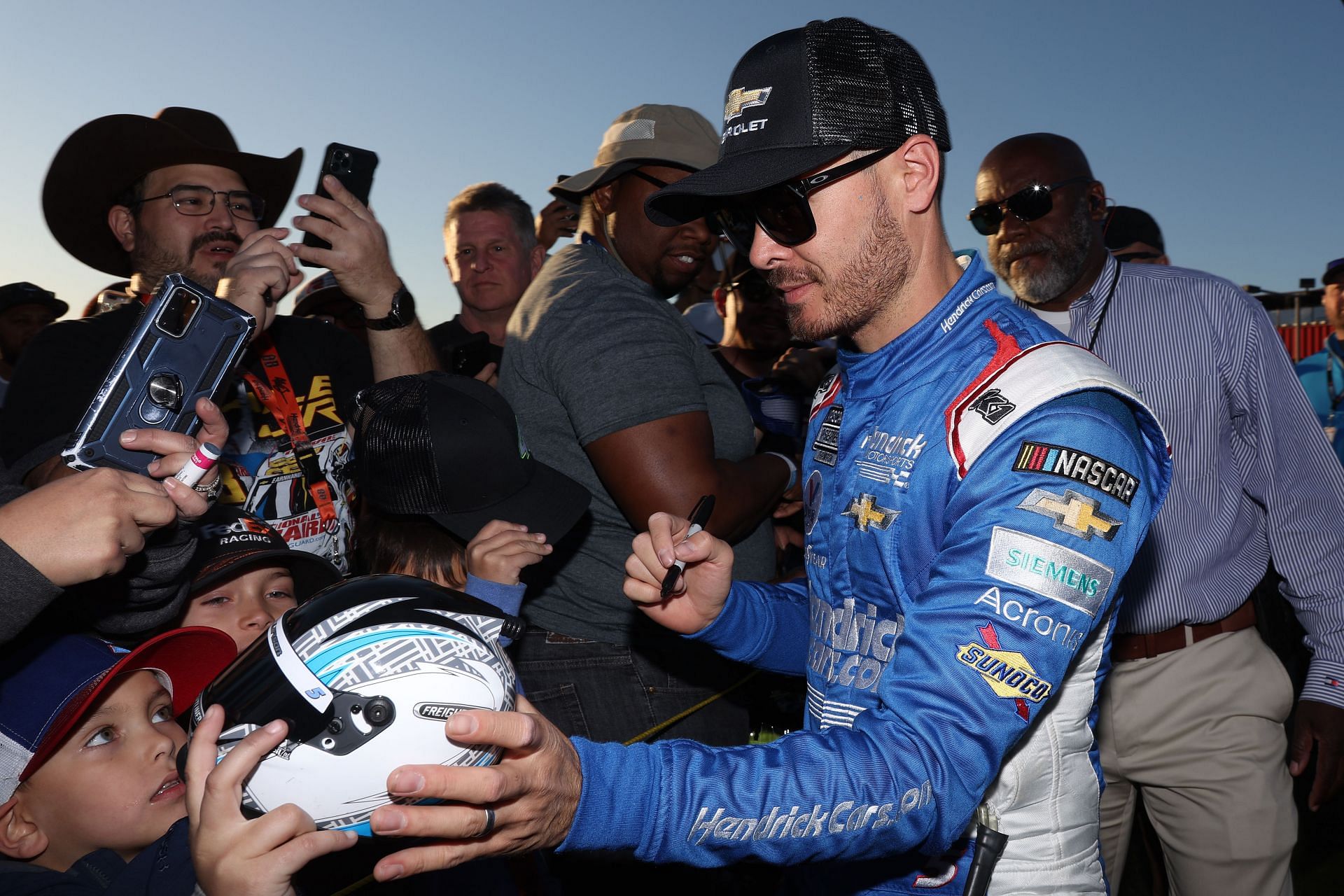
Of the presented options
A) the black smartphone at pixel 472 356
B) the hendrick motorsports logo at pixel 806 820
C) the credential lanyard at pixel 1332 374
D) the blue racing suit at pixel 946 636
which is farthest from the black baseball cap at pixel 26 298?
the credential lanyard at pixel 1332 374

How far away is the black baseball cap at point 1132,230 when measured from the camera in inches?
269

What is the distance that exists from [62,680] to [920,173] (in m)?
2.27

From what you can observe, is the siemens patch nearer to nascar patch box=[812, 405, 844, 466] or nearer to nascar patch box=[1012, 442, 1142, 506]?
nascar patch box=[1012, 442, 1142, 506]

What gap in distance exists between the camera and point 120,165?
3.63 m

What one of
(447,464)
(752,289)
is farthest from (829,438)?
(752,289)

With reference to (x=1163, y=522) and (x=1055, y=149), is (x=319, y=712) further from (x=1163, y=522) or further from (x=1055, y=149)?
(x=1055, y=149)

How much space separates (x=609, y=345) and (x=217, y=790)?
1701 mm

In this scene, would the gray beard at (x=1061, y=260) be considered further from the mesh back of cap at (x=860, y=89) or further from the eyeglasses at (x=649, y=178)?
the mesh back of cap at (x=860, y=89)

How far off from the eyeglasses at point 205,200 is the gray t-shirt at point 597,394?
1.21 meters

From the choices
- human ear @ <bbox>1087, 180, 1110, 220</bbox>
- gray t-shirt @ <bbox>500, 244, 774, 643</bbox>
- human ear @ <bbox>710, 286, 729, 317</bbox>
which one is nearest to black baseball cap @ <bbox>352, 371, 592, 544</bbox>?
gray t-shirt @ <bbox>500, 244, 774, 643</bbox>

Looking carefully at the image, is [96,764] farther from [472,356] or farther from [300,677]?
[472,356]

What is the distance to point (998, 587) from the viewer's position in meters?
1.63

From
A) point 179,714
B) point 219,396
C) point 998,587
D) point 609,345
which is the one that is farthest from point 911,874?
point 219,396

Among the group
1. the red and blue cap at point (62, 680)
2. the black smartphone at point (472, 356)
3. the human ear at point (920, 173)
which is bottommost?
the red and blue cap at point (62, 680)
